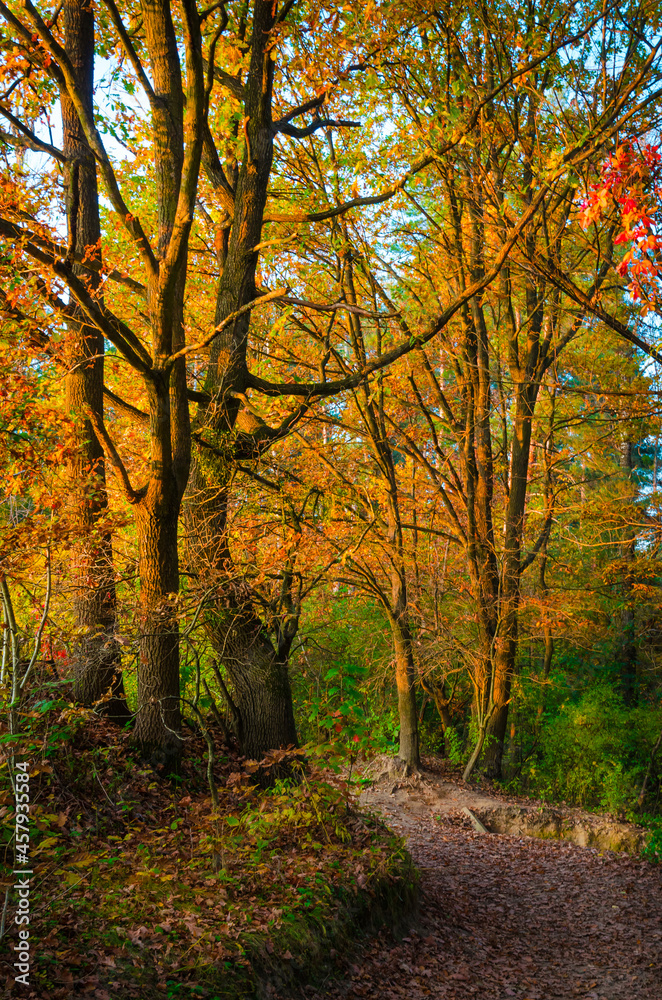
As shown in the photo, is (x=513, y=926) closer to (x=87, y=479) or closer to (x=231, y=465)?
(x=231, y=465)

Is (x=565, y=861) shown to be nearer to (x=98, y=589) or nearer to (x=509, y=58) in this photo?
(x=98, y=589)

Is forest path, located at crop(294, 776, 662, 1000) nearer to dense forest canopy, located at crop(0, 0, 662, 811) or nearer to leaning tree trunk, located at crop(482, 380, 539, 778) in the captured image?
dense forest canopy, located at crop(0, 0, 662, 811)

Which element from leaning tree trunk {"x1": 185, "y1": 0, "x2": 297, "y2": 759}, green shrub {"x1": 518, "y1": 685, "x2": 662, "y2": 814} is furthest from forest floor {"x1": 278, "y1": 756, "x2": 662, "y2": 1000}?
green shrub {"x1": 518, "y1": 685, "x2": 662, "y2": 814}

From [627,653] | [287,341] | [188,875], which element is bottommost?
[188,875]

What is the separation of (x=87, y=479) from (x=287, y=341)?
553 centimetres

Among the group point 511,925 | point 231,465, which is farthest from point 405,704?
point 231,465

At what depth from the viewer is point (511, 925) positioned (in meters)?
6.18

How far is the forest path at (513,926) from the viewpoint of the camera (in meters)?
4.87

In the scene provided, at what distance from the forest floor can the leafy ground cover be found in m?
0.35

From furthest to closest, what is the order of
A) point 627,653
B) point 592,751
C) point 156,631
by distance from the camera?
point 627,653 → point 592,751 → point 156,631

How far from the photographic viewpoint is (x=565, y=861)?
820cm

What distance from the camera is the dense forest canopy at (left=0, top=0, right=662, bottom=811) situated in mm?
5426

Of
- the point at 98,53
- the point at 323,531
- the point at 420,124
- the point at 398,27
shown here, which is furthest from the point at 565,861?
the point at 98,53

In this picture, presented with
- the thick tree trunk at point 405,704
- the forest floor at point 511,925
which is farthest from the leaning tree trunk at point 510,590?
the forest floor at point 511,925
